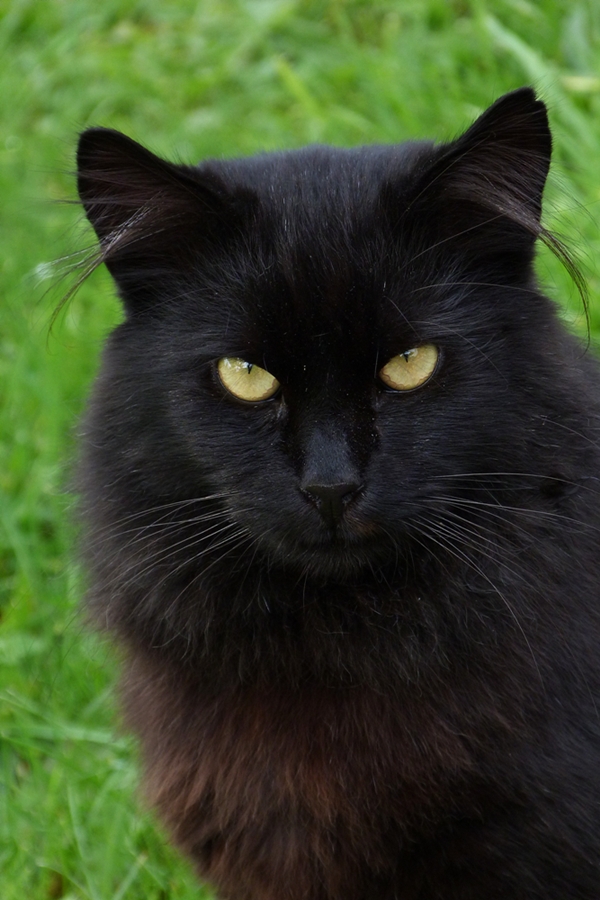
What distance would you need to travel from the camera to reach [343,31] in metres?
4.43


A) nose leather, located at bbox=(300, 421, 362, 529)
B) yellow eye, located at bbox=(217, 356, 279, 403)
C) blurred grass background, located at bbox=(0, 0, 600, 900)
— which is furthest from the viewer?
blurred grass background, located at bbox=(0, 0, 600, 900)

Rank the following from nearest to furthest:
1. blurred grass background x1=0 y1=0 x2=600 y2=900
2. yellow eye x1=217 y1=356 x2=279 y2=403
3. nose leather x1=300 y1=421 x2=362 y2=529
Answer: nose leather x1=300 y1=421 x2=362 y2=529 → yellow eye x1=217 y1=356 x2=279 y2=403 → blurred grass background x1=0 y1=0 x2=600 y2=900

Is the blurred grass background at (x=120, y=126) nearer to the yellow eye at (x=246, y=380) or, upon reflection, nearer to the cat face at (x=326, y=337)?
the cat face at (x=326, y=337)

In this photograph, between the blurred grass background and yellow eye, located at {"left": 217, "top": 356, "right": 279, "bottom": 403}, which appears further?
the blurred grass background

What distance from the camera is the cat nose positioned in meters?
1.58

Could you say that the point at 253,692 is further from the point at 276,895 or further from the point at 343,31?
the point at 343,31

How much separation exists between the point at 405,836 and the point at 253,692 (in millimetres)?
343

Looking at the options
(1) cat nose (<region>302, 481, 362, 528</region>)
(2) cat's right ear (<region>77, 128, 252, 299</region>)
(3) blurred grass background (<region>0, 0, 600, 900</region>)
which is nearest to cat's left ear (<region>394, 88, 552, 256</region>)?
(3) blurred grass background (<region>0, 0, 600, 900</region>)

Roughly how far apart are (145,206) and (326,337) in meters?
0.37

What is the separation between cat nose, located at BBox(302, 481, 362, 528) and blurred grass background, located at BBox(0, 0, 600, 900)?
25.0 inches

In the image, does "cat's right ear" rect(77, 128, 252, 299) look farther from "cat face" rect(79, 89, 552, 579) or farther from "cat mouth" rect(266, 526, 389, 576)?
"cat mouth" rect(266, 526, 389, 576)

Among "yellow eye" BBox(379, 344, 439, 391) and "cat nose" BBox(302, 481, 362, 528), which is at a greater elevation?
"yellow eye" BBox(379, 344, 439, 391)

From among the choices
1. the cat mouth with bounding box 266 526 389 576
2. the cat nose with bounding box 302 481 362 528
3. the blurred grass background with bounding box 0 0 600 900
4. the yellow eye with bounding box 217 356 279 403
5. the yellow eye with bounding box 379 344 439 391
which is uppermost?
the yellow eye with bounding box 217 356 279 403

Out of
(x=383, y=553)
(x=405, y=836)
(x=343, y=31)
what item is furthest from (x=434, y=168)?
(x=343, y=31)
